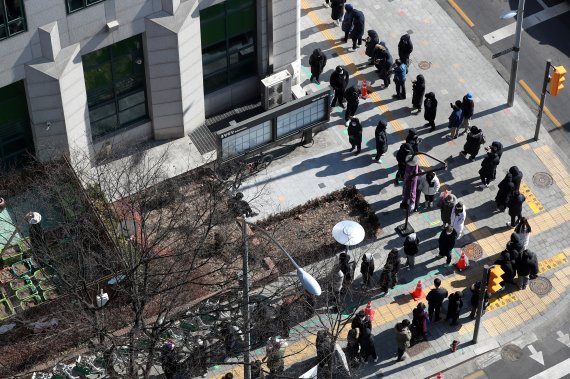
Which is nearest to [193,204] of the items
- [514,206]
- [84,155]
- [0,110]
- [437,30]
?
[84,155]

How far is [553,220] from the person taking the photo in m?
45.1

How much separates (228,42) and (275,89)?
8.04ft

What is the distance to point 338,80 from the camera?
47875 millimetres

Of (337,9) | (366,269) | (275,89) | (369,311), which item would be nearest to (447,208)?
(366,269)

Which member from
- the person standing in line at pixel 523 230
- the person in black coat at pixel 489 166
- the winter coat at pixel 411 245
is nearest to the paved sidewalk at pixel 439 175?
the person in black coat at pixel 489 166

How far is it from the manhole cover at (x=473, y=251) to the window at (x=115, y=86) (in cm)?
1154

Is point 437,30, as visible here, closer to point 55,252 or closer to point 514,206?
point 514,206

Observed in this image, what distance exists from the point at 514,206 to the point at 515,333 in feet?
14.4

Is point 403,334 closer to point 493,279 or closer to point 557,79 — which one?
point 493,279

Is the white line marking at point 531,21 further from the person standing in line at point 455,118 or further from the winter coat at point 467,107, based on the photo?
the person standing in line at point 455,118

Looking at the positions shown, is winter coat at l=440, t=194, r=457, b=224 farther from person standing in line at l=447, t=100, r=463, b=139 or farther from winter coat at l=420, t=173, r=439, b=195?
person standing in line at l=447, t=100, r=463, b=139

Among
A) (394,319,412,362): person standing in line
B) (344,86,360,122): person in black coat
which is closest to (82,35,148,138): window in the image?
(344,86,360,122): person in black coat

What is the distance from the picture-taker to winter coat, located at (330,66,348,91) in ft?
157

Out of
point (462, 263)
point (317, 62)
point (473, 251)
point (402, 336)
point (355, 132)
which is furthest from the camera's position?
point (317, 62)
